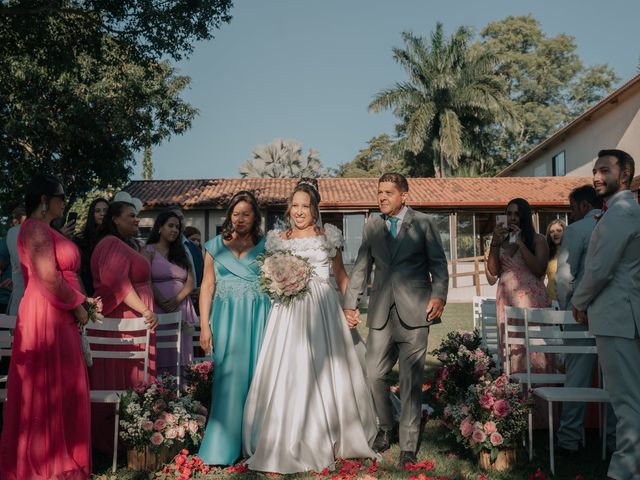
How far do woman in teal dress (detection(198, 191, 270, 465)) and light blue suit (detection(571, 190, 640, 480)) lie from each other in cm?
265

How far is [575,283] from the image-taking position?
18.3ft

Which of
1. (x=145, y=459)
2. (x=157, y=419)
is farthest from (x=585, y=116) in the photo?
(x=145, y=459)

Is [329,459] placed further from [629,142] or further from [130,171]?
[629,142]

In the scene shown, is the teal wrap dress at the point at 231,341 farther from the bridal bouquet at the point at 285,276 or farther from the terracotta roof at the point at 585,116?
the terracotta roof at the point at 585,116

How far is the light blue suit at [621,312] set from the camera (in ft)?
13.0

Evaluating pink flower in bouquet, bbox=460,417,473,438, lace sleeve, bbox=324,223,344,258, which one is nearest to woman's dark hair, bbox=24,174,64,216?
lace sleeve, bbox=324,223,344,258

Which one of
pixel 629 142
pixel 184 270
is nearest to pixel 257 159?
pixel 629 142

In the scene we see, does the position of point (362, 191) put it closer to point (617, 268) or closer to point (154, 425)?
point (154, 425)

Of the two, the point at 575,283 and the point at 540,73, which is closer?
the point at 575,283

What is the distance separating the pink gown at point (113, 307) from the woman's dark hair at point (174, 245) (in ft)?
2.93

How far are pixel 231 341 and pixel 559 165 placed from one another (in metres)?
30.8

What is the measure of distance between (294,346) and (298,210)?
3.75ft

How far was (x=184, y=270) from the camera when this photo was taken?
21.9ft

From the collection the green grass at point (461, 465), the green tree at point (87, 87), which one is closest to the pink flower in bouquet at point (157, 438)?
the green grass at point (461, 465)
